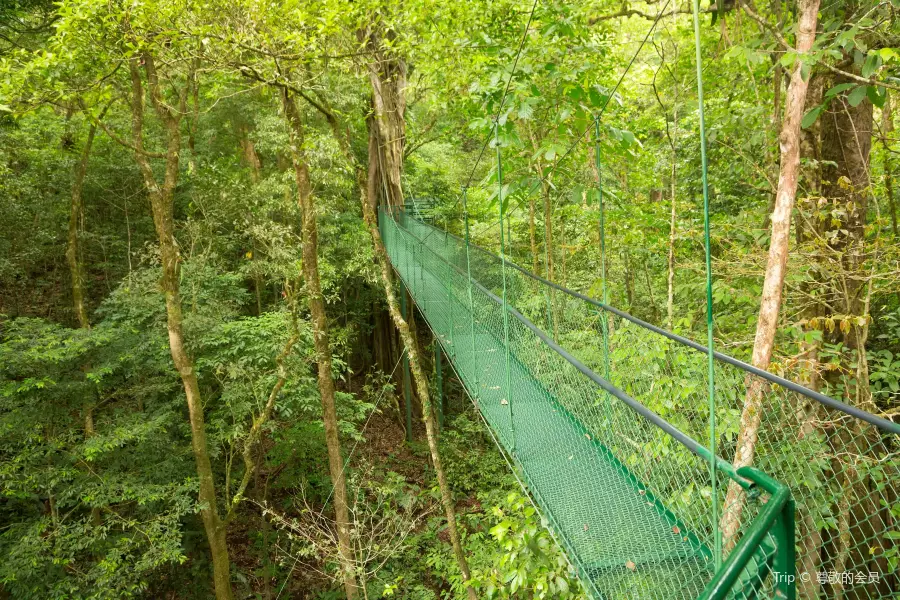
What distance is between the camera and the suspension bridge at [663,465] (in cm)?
92

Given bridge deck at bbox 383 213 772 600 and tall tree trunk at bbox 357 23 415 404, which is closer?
bridge deck at bbox 383 213 772 600

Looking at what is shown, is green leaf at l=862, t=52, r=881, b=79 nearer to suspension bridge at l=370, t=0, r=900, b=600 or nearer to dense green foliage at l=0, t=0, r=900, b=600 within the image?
dense green foliage at l=0, t=0, r=900, b=600

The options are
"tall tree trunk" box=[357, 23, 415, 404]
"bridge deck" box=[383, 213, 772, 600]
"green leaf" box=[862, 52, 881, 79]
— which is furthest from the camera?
"tall tree trunk" box=[357, 23, 415, 404]

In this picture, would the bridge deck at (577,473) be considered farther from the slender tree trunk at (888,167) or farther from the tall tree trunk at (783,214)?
the slender tree trunk at (888,167)

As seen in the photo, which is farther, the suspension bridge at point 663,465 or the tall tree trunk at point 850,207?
the tall tree trunk at point 850,207

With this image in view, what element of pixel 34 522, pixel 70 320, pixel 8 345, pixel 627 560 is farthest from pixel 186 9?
pixel 70 320

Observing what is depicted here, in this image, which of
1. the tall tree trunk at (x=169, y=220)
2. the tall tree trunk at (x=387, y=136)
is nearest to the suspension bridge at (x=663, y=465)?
the tall tree trunk at (x=169, y=220)

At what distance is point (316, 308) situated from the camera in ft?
13.7

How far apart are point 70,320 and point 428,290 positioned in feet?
16.1

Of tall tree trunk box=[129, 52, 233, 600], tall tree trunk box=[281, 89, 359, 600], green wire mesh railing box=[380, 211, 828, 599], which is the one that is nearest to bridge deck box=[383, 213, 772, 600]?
green wire mesh railing box=[380, 211, 828, 599]

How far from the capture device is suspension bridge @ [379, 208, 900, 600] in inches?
36.0

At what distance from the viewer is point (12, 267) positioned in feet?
18.4

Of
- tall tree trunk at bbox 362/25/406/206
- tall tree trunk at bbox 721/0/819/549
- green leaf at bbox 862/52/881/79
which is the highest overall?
tall tree trunk at bbox 362/25/406/206

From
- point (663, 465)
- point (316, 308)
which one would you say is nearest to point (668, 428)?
point (663, 465)
